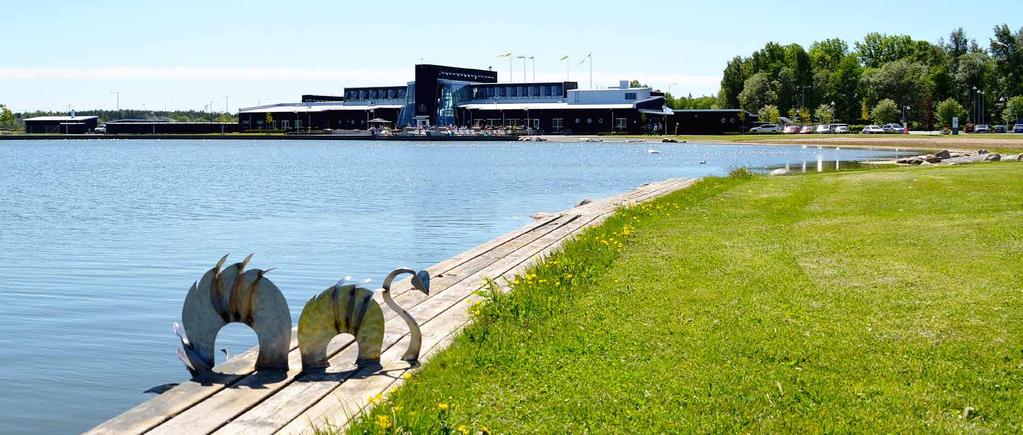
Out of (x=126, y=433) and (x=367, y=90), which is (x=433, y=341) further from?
(x=367, y=90)

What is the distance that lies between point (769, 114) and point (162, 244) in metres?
132

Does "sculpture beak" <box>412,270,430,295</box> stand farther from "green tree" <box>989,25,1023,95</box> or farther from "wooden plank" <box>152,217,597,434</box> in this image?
"green tree" <box>989,25,1023,95</box>

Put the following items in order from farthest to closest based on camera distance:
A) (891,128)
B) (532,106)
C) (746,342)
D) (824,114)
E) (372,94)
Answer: (372,94)
(532,106)
(824,114)
(891,128)
(746,342)

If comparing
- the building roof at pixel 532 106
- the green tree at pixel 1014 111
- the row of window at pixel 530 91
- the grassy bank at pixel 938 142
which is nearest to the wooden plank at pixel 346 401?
the grassy bank at pixel 938 142

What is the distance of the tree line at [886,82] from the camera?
13700 centimetres

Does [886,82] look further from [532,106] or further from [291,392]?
[291,392]

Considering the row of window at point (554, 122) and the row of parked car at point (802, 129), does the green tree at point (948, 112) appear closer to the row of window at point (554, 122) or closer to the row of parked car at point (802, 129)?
the row of parked car at point (802, 129)

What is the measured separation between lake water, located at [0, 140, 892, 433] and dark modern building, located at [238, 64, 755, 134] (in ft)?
271

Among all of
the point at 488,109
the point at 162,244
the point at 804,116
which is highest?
the point at 488,109

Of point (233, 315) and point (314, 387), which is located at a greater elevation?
point (233, 315)

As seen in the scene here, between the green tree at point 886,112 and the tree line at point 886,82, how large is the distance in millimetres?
128

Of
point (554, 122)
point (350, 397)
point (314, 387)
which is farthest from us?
point (554, 122)

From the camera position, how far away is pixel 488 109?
153625 millimetres

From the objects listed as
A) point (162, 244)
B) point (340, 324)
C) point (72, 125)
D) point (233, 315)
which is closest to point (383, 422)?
point (340, 324)
